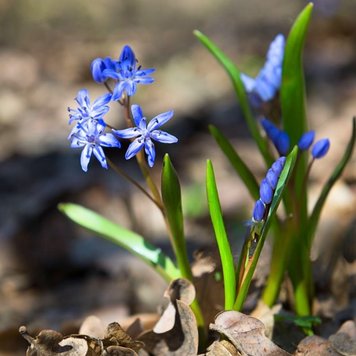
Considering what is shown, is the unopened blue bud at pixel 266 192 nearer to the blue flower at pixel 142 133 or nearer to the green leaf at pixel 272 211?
the green leaf at pixel 272 211

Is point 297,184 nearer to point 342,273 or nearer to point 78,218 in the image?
point 342,273

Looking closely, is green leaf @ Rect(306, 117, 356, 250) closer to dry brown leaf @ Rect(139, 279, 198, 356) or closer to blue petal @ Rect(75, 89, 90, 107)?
dry brown leaf @ Rect(139, 279, 198, 356)

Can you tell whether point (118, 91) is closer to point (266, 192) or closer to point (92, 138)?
point (92, 138)

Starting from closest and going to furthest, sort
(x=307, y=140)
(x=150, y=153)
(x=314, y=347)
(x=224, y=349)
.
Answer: (x=150, y=153)
(x=224, y=349)
(x=314, y=347)
(x=307, y=140)

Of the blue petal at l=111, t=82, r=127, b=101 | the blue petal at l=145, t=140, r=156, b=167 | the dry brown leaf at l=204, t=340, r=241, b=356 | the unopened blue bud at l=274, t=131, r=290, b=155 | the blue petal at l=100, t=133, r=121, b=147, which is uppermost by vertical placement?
the blue petal at l=111, t=82, r=127, b=101

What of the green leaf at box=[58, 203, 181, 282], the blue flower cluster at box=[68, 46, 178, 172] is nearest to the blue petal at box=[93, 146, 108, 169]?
the blue flower cluster at box=[68, 46, 178, 172]

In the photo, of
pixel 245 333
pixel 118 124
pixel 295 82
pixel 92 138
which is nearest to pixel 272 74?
pixel 295 82
